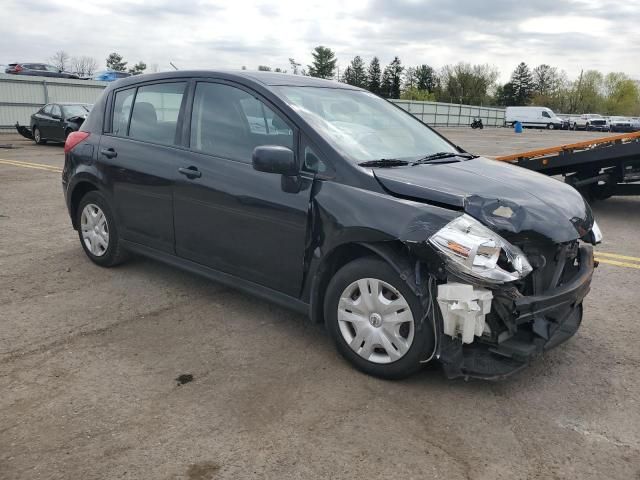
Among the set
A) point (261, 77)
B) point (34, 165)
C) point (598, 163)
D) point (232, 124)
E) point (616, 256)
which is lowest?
point (616, 256)

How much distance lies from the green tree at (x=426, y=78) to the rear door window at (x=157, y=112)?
96932 mm

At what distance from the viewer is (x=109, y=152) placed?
507 cm

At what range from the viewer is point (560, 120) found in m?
63.1

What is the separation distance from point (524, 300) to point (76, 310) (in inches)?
129

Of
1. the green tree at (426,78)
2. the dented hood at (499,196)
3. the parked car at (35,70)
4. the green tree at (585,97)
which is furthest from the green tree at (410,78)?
the dented hood at (499,196)

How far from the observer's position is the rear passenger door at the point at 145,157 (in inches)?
179

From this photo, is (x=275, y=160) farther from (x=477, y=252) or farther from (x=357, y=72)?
(x=357, y=72)

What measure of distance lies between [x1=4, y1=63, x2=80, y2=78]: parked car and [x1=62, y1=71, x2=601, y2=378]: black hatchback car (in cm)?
3111

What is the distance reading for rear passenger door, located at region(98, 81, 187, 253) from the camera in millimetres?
4555

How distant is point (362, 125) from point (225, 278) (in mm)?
1501

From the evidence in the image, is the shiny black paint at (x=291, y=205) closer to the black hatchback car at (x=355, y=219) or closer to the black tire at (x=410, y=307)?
the black hatchback car at (x=355, y=219)

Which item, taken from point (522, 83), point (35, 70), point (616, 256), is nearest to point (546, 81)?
point (522, 83)

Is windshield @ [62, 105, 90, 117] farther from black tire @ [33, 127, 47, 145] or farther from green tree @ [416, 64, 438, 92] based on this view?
green tree @ [416, 64, 438, 92]

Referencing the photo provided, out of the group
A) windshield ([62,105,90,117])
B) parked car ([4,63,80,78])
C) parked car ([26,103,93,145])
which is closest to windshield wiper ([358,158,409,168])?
parked car ([26,103,93,145])
